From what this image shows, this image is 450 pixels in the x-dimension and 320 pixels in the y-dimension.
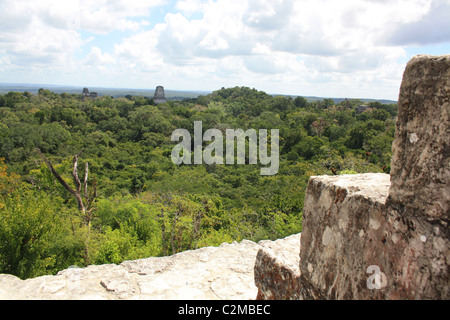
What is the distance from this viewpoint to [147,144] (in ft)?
166

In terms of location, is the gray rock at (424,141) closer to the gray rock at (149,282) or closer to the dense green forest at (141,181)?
the dense green forest at (141,181)

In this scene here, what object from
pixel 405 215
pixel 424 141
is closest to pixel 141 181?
pixel 405 215

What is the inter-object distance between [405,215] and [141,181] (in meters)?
33.3

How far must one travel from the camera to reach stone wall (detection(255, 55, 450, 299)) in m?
1.63

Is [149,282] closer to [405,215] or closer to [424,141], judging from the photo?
[405,215]

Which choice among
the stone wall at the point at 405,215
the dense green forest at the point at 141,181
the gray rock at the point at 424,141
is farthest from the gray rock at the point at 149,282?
the dense green forest at the point at 141,181

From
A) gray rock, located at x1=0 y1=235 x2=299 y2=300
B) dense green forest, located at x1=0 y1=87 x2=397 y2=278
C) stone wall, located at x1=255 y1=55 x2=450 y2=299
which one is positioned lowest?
dense green forest, located at x1=0 y1=87 x2=397 y2=278

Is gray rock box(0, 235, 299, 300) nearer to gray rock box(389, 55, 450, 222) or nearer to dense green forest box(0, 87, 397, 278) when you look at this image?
gray rock box(389, 55, 450, 222)

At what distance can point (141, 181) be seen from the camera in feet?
110

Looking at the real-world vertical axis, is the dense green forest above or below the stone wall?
below

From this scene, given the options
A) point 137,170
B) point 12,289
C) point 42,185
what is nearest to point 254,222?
point 42,185

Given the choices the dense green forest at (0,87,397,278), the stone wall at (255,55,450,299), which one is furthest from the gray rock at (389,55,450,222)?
the dense green forest at (0,87,397,278)

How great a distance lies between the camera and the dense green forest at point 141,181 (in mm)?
9672

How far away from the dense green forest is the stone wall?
1387 millimetres
